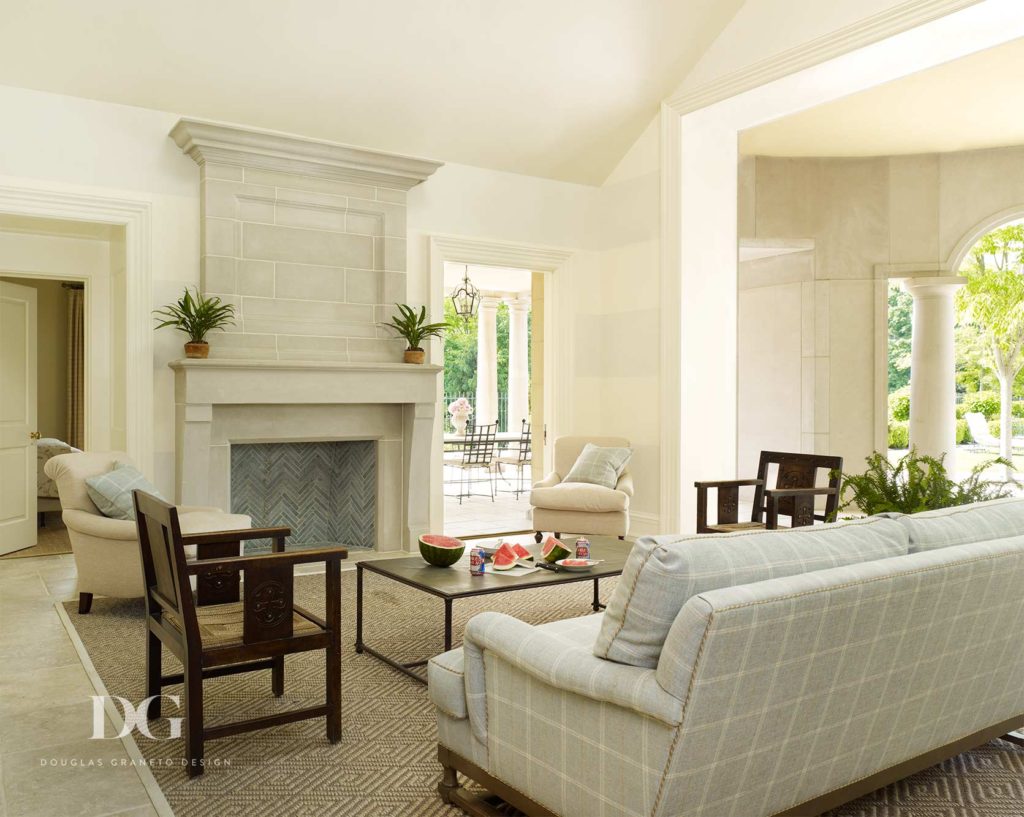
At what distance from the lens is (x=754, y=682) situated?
1.84 metres

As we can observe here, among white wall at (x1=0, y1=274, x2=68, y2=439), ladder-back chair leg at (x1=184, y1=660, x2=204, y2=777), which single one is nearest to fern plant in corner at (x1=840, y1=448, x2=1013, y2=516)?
ladder-back chair leg at (x1=184, y1=660, x2=204, y2=777)

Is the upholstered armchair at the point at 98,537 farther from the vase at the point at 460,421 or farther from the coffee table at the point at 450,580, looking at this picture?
the vase at the point at 460,421

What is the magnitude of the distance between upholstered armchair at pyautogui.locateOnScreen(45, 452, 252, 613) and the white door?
1.89 meters

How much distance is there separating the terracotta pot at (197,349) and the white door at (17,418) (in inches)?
69.7

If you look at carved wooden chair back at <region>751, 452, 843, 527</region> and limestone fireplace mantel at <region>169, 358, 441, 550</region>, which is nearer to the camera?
carved wooden chair back at <region>751, 452, 843, 527</region>

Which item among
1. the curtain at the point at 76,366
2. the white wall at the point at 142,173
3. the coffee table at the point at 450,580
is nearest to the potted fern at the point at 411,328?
the white wall at the point at 142,173

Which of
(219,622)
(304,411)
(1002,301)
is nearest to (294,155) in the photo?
(304,411)

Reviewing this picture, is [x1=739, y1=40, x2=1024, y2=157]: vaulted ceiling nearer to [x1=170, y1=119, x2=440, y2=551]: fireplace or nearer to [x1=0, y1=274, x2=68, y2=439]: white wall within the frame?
[x1=170, y1=119, x2=440, y2=551]: fireplace

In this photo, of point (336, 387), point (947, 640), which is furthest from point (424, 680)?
point (336, 387)

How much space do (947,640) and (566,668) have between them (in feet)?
3.48

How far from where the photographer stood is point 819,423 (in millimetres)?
8070

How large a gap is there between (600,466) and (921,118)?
13.3 ft

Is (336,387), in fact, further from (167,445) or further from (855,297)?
(855,297)

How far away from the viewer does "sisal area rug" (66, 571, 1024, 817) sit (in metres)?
2.38
